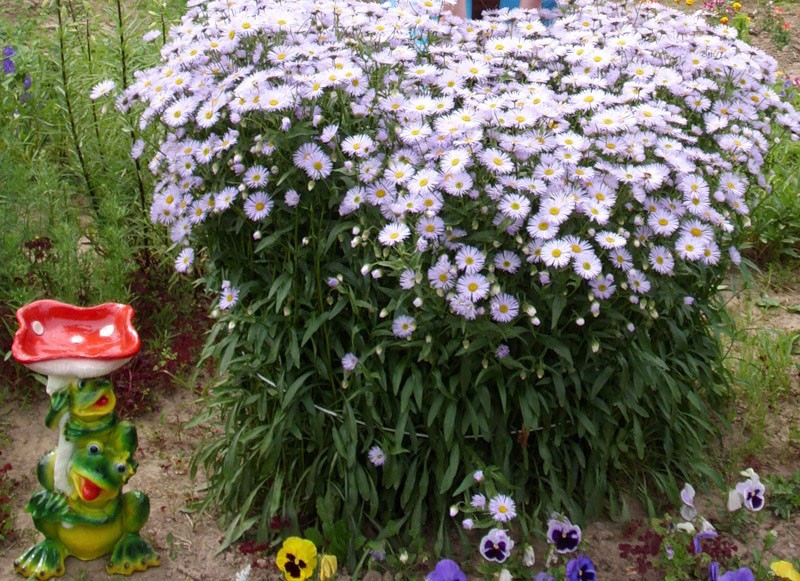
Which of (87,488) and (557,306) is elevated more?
(557,306)

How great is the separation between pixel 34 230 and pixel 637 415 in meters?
2.50

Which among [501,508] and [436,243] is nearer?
[436,243]

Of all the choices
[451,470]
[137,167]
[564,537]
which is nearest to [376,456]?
[451,470]

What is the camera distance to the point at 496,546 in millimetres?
2764

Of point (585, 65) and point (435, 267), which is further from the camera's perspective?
point (585, 65)

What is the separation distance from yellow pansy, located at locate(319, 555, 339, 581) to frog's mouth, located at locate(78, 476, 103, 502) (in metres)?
0.65

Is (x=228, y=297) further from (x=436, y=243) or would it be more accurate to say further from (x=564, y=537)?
(x=564, y=537)

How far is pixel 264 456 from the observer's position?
2908 millimetres

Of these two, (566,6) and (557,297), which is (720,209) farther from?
(566,6)

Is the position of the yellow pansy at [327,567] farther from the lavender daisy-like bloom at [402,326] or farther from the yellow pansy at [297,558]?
the lavender daisy-like bloom at [402,326]

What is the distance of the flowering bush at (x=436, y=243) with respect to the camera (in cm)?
258

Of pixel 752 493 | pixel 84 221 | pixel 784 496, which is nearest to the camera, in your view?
pixel 752 493

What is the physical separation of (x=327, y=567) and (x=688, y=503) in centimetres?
113

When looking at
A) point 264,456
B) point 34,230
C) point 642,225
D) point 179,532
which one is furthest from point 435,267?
point 34,230
